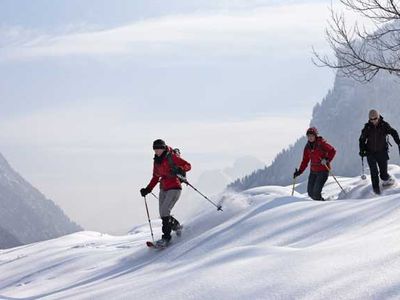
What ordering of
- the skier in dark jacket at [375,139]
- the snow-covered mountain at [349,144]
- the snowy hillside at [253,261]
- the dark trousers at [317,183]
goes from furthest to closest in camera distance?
the snow-covered mountain at [349,144] < the dark trousers at [317,183] < the skier in dark jacket at [375,139] < the snowy hillside at [253,261]

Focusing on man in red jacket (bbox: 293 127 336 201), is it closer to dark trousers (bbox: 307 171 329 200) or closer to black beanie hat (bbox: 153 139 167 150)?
dark trousers (bbox: 307 171 329 200)

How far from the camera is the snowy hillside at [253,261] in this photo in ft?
18.1

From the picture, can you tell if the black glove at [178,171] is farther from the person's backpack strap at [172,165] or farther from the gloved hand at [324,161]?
the gloved hand at [324,161]

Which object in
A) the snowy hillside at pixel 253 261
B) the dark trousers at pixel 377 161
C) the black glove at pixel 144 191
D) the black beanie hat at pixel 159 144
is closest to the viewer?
the snowy hillside at pixel 253 261

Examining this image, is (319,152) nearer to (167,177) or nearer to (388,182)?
(388,182)

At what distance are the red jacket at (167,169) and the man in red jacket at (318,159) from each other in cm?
376

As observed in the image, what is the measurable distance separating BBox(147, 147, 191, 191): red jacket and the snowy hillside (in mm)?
1036

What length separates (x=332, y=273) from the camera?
5.66 meters

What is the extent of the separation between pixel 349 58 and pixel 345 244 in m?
9.20

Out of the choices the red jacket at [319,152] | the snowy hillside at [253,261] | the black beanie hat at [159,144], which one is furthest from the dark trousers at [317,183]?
the black beanie hat at [159,144]

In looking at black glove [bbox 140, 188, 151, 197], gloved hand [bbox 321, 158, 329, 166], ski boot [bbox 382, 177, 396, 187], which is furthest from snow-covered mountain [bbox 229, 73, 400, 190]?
black glove [bbox 140, 188, 151, 197]

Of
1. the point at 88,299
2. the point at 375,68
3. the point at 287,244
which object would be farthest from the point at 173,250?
the point at 375,68

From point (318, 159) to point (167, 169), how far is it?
14.1 feet

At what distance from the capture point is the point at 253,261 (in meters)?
6.69
